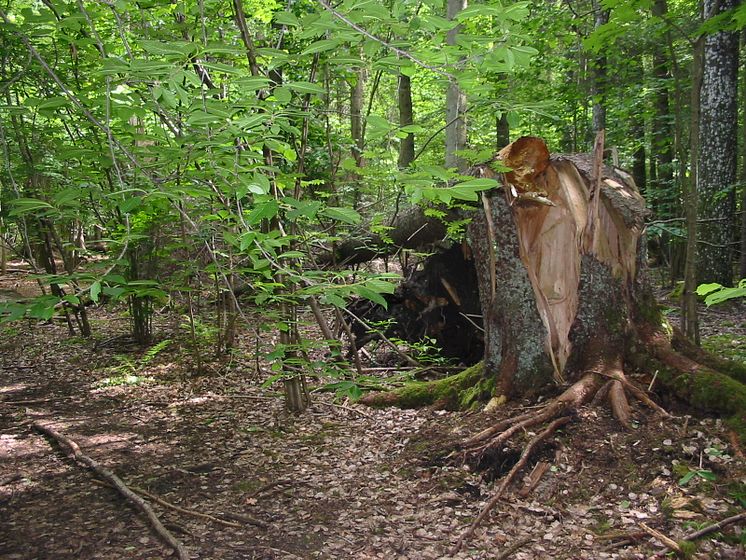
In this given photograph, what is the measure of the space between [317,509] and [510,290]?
6.92ft

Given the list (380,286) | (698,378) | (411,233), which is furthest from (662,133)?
(380,286)

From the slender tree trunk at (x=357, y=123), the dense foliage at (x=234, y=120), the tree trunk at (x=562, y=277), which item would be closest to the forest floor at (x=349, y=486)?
the tree trunk at (x=562, y=277)

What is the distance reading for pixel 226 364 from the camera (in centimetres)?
652

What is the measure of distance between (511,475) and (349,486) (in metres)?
1.14

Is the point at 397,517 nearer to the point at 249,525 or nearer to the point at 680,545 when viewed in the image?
the point at 249,525

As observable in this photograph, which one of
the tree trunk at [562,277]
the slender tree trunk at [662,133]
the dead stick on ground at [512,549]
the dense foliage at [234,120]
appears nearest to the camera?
the dense foliage at [234,120]

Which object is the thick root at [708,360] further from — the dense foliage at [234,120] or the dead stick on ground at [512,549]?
the dead stick on ground at [512,549]

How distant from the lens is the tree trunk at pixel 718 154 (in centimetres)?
748

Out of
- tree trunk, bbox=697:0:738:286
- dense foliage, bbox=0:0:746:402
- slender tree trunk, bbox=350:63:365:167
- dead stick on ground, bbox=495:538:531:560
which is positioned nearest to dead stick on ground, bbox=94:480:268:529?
dense foliage, bbox=0:0:746:402

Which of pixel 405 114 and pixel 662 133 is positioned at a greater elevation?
pixel 405 114

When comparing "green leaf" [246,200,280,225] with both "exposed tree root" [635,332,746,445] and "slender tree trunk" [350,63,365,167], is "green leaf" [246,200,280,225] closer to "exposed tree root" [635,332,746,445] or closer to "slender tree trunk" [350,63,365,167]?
"slender tree trunk" [350,63,365,167]

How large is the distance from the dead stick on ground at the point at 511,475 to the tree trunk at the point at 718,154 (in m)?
5.22

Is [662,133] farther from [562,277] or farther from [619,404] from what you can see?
[619,404]

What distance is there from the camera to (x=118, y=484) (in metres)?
3.81
